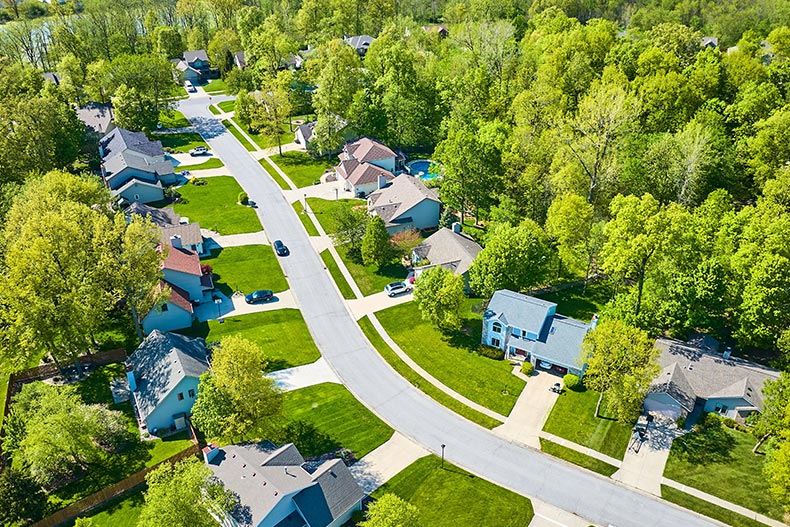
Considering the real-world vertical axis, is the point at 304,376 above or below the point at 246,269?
below

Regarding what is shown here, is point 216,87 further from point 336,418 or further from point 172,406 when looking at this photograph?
point 336,418

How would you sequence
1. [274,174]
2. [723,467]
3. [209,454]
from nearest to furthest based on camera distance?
[209,454]
[723,467]
[274,174]

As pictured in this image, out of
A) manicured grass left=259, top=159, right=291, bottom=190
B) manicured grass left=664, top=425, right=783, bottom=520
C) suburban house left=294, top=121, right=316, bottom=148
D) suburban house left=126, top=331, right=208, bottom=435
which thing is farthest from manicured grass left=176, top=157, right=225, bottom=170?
manicured grass left=664, top=425, right=783, bottom=520

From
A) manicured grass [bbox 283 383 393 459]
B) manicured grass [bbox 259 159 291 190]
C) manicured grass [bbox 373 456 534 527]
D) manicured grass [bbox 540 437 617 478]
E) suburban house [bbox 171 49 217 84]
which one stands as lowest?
manicured grass [bbox 373 456 534 527]

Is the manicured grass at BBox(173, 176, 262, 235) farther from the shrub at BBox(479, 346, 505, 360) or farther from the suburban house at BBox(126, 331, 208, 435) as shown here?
the shrub at BBox(479, 346, 505, 360)


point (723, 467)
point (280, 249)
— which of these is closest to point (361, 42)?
point (280, 249)

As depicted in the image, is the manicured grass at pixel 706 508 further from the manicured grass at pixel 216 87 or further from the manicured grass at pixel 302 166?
the manicured grass at pixel 216 87

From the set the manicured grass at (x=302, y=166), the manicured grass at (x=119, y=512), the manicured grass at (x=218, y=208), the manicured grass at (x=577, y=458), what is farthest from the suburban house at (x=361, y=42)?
the manicured grass at (x=119, y=512)
